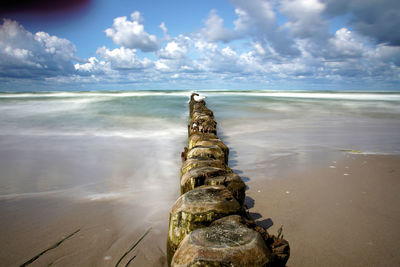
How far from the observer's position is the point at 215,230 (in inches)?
60.8

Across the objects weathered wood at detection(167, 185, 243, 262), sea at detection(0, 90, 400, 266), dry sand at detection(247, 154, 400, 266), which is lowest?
sea at detection(0, 90, 400, 266)

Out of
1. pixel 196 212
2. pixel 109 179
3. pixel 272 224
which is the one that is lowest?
pixel 109 179

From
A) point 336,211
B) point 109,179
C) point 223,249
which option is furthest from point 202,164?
point 109,179

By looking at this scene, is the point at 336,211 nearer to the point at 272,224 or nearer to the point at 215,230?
the point at 272,224

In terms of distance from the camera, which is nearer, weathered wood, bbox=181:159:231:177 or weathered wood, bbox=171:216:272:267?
weathered wood, bbox=171:216:272:267

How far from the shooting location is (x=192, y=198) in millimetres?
1961

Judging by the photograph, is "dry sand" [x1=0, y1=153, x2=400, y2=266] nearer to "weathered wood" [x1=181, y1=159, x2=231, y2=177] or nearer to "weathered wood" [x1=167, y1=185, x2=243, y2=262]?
"weathered wood" [x1=167, y1=185, x2=243, y2=262]

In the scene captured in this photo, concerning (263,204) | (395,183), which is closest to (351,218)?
(263,204)

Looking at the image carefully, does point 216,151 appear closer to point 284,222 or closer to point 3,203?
point 284,222

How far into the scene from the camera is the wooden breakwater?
1.34 meters

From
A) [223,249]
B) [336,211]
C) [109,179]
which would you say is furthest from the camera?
[109,179]

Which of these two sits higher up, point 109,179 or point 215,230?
point 215,230

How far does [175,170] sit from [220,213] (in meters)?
3.03

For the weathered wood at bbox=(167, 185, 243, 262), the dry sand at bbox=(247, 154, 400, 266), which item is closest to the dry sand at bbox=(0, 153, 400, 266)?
the dry sand at bbox=(247, 154, 400, 266)
